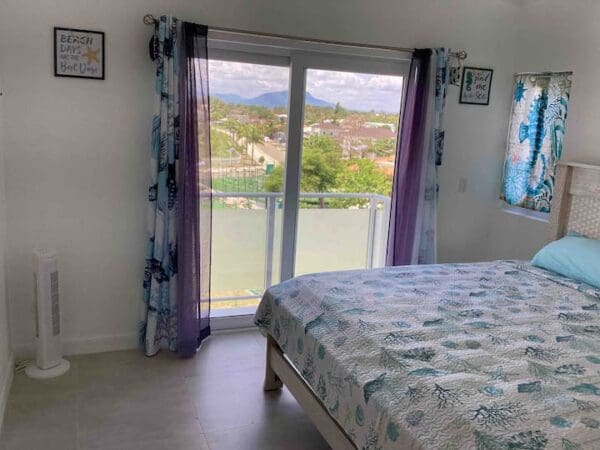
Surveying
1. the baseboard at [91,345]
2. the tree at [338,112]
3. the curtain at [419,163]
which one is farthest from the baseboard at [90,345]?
the tree at [338,112]

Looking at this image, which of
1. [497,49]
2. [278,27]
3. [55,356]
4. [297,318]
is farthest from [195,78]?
[497,49]

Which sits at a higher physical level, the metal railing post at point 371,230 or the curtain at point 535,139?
the curtain at point 535,139

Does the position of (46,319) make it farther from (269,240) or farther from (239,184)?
(269,240)

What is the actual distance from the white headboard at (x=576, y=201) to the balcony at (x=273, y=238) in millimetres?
1191

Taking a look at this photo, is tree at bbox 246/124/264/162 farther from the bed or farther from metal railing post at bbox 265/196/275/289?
the bed

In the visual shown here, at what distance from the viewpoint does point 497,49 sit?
156 inches

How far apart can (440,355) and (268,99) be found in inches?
86.0

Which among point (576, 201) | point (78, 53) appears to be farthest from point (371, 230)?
point (78, 53)

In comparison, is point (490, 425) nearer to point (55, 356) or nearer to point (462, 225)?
point (55, 356)

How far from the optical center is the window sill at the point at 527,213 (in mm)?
3802

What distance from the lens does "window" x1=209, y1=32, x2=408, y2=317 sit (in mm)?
3449

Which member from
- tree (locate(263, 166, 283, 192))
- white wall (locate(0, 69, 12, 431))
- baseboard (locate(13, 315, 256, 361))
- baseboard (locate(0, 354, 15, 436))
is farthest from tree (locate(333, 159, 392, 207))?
baseboard (locate(0, 354, 15, 436))

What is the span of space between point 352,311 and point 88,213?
5.82ft

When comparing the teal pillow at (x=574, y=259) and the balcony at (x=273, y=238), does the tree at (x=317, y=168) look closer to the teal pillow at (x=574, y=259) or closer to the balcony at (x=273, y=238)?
the balcony at (x=273, y=238)
